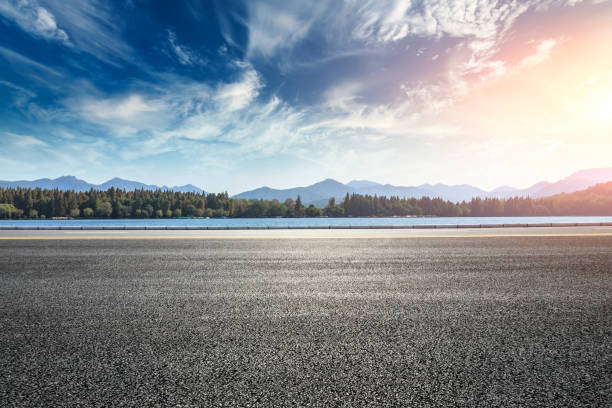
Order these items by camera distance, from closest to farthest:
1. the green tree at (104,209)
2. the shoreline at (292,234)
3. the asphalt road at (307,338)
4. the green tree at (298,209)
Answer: the asphalt road at (307,338) < the shoreline at (292,234) < the green tree at (104,209) < the green tree at (298,209)

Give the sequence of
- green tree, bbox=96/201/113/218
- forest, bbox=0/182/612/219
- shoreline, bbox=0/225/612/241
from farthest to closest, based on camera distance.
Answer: green tree, bbox=96/201/113/218, forest, bbox=0/182/612/219, shoreline, bbox=0/225/612/241

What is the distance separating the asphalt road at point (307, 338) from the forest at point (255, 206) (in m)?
153

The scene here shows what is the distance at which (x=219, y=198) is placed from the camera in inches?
6275

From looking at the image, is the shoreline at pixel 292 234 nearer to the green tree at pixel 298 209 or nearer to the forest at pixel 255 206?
the forest at pixel 255 206

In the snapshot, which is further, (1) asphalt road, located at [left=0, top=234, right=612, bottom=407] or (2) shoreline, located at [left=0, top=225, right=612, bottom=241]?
(2) shoreline, located at [left=0, top=225, right=612, bottom=241]

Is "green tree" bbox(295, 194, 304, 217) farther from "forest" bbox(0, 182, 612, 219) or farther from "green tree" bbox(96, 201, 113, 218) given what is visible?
"green tree" bbox(96, 201, 113, 218)

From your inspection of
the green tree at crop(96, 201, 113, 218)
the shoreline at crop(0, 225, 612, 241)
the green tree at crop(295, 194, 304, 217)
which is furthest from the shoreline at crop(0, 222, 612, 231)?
the green tree at crop(295, 194, 304, 217)

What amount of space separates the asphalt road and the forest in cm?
15265

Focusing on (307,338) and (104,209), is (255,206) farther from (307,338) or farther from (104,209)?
(307,338)

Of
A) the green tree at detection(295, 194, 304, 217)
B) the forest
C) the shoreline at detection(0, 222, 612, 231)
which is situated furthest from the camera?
the green tree at detection(295, 194, 304, 217)

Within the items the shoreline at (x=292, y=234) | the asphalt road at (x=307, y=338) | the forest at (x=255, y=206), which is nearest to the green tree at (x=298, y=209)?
the forest at (x=255, y=206)

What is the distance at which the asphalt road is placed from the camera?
2.39 meters

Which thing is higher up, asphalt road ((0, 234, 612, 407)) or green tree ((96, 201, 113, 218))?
green tree ((96, 201, 113, 218))

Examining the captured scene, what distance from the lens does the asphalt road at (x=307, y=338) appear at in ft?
7.85
